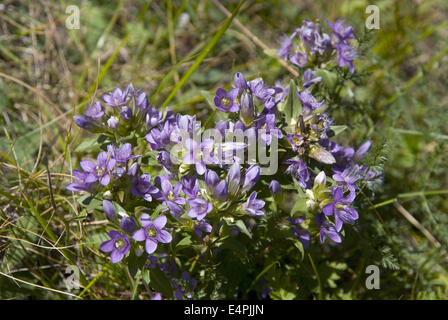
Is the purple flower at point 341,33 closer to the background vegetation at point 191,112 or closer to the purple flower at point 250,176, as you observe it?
the background vegetation at point 191,112

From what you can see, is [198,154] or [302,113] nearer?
[198,154]

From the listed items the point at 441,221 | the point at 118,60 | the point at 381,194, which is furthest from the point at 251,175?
the point at 118,60

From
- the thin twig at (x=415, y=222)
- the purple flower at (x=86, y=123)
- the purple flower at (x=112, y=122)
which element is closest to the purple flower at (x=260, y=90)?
the purple flower at (x=112, y=122)

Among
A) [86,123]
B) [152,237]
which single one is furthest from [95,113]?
[152,237]

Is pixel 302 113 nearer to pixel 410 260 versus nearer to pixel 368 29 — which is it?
pixel 368 29

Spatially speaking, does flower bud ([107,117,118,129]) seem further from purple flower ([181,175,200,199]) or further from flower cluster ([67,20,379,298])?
purple flower ([181,175,200,199])

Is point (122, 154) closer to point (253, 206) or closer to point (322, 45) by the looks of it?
point (253, 206)

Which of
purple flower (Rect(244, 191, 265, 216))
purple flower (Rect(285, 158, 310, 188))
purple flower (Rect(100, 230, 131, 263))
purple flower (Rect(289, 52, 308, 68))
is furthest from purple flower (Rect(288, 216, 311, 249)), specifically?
purple flower (Rect(289, 52, 308, 68))
